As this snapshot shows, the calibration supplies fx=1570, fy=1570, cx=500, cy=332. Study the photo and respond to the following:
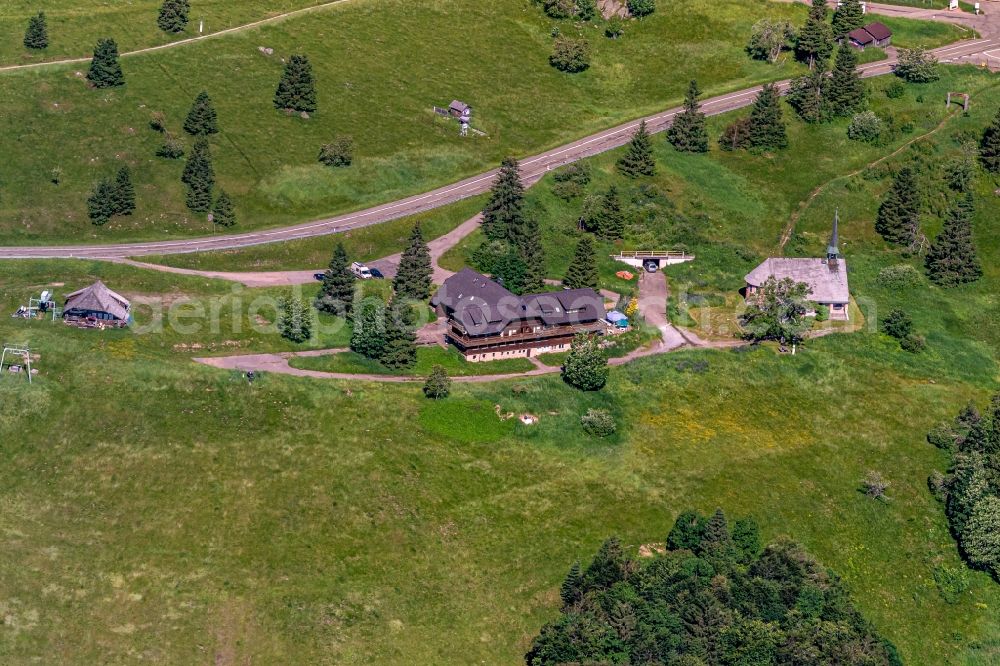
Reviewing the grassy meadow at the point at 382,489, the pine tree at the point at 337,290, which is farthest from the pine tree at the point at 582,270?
the pine tree at the point at 337,290

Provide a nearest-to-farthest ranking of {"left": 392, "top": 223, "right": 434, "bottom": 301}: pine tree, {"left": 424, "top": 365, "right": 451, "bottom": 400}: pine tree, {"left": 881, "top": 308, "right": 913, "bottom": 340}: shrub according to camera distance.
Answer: {"left": 424, "top": 365, "right": 451, "bottom": 400}: pine tree, {"left": 392, "top": 223, "right": 434, "bottom": 301}: pine tree, {"left": 881, "top": 308, "right": 913, "bottom": 340}: shrub

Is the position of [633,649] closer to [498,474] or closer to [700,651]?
[700,651]

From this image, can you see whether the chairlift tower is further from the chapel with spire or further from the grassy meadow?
the chapel with spire

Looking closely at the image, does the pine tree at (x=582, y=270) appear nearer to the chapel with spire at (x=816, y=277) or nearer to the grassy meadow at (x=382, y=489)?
the grassy meadow at (x=382, y=489)

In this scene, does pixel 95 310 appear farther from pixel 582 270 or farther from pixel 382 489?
pixel 582 270

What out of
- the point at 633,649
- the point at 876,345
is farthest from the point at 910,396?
the point at 633,649

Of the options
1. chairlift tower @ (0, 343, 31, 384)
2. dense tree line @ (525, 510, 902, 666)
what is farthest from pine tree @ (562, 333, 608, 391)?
chairlift tower @ (0, 343, 31, 384)

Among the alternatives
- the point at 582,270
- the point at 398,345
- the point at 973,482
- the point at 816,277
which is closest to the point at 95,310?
the point at 398,345
